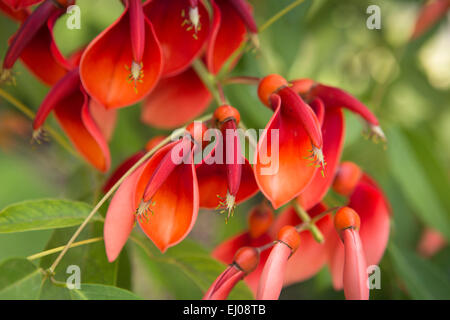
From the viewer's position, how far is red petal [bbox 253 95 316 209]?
294 millimetres

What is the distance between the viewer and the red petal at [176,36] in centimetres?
37

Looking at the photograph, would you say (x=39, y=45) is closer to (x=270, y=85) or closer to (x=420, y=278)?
(x=270, y=85)

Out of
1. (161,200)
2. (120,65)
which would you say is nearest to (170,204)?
(161,200)

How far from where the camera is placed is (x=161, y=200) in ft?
1.01

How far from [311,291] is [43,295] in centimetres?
41

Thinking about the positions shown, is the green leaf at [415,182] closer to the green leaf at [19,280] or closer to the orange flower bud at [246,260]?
the orange flower bud at [246,260]

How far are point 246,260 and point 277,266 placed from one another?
3cm

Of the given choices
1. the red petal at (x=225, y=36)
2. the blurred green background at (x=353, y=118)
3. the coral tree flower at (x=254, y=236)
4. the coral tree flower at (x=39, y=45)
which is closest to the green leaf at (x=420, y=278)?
the blurred green background at (x=353, y=118)

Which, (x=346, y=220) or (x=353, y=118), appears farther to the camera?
(x=353, y=118)

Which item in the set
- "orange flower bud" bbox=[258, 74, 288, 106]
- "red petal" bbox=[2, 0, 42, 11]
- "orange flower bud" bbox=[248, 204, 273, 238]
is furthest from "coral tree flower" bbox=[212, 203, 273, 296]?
"red petal" bbox=[2, 0, 42, 11]

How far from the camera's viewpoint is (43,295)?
292 mm

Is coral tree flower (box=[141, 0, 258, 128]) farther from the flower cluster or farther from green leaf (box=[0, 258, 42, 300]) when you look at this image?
green leaf (box=[0, 258, 42, 300])

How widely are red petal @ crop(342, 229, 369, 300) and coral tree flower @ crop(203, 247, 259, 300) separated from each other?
59 mm
